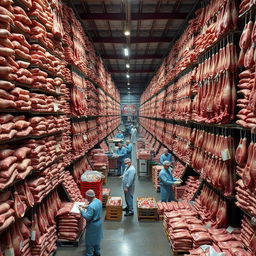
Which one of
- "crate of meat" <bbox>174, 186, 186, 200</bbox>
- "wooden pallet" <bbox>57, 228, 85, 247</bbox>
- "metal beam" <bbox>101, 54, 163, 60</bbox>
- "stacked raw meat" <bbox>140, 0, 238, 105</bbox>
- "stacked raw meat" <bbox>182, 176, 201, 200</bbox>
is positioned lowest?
"wooden pallet" <bbox>57, 228, 85, 247</bbox>

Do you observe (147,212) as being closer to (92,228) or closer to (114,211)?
(114,211)

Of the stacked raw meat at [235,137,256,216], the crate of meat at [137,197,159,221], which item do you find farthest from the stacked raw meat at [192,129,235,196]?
the crate of meat at [137,197,159,221]

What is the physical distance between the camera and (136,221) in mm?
9883

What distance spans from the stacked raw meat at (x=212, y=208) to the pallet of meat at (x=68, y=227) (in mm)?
3853

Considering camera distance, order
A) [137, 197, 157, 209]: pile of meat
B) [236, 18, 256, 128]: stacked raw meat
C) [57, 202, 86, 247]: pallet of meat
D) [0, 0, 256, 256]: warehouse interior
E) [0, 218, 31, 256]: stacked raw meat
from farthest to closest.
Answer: [137, 197, 157, 209]: pile of meat, [57, 202, 86, 247]: pallet of meat, [0, 0, 256, 256]: warehouse interior, [0, 218, 31, 256]: stacked raw meat, [236, 18, 256, 128]: stacked raw meat

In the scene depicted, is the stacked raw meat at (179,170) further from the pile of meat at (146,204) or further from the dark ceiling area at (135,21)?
the dark ceiling area at (135,21)

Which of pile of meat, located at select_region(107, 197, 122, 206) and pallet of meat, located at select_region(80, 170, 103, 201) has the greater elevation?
pallet of meat, located at select_region(80, 170, 103, 201)

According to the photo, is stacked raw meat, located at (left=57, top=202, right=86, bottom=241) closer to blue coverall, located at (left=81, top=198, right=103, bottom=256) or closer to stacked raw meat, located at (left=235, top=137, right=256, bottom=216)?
blue coverall, located at (left=81, top=198, right=103, bottom=256)

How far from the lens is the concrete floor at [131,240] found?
297 inches

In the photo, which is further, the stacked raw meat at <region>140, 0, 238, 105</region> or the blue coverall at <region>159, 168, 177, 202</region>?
the blue coverall at <region>159, 168, 177, 202</region>

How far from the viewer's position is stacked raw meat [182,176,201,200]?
31.0 ft

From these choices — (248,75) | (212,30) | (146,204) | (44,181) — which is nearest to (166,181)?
(146,204)

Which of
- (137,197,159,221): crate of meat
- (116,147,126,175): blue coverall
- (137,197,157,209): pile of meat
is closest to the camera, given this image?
(137,197,159,221): crate of meat

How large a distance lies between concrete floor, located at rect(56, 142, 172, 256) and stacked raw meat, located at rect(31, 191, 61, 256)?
66 cm
